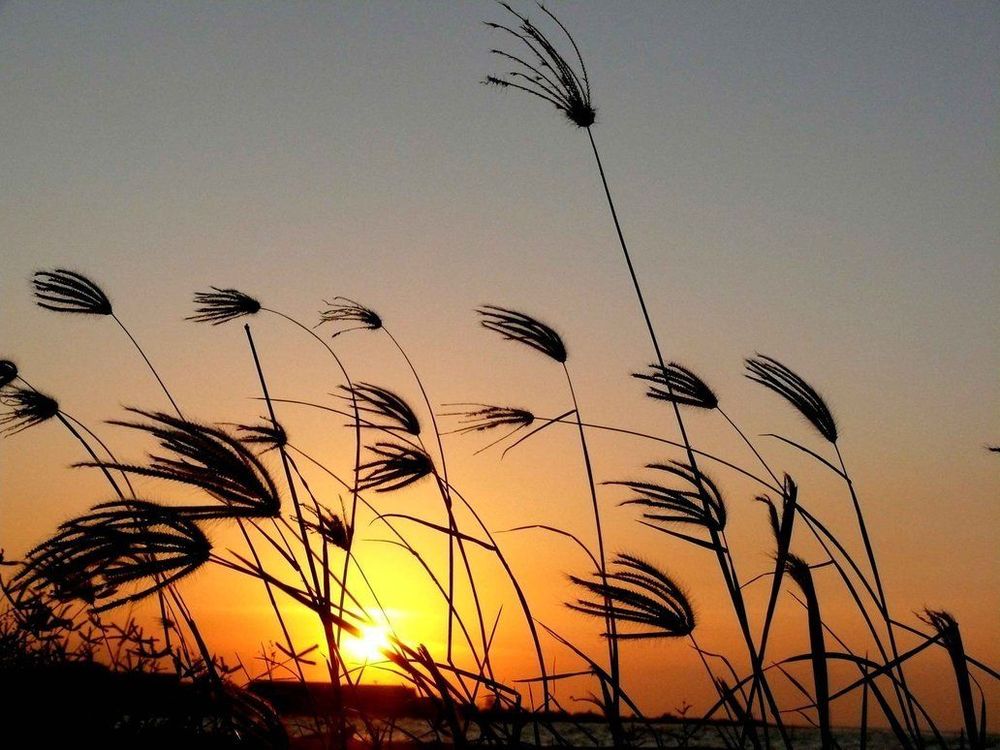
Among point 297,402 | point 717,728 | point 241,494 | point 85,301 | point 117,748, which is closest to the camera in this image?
point 241,494

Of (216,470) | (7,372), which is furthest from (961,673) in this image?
(7,372)

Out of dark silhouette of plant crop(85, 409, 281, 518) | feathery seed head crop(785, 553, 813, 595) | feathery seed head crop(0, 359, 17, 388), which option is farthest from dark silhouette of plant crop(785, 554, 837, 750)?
feathery seed head crop(0, 359, 17, 388)

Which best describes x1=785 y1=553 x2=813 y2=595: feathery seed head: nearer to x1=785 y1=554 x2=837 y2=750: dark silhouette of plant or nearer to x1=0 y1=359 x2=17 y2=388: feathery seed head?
x1=785 y1=554 x2=837 y2=750: dark silhouette of plant

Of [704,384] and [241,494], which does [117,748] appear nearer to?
[241,494]

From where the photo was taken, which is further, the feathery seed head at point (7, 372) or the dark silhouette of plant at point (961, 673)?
the feathery seed head at point (7, 372)

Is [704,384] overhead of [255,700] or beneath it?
overhead

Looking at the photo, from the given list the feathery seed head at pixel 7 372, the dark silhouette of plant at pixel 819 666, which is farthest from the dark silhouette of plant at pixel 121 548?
the feathery seed head at pixel 7 372

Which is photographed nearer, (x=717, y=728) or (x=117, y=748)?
(x=717, y=728)

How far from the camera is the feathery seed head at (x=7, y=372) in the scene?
4487 millimetres

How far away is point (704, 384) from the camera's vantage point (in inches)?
121

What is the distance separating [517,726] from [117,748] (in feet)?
3.80

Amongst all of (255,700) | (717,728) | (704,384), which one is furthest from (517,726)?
(704,384)

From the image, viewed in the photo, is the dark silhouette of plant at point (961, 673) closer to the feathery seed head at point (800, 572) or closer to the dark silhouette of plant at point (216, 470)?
the feathery seed head at point (800, 572)

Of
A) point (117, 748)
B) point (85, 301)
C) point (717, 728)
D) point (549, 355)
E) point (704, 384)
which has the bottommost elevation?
point (717, 728)
